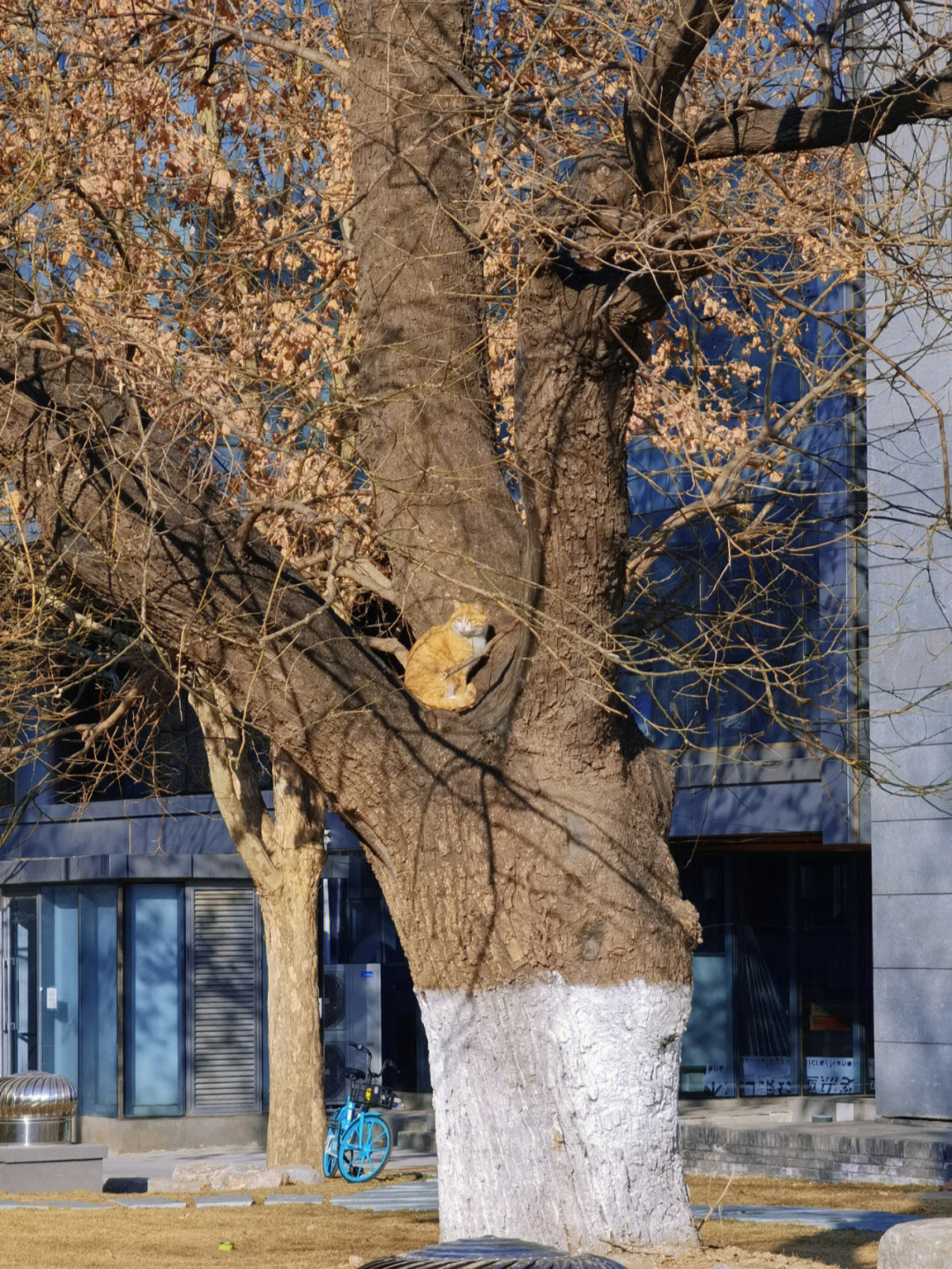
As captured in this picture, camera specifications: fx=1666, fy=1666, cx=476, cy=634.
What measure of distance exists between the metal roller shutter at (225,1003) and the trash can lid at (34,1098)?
5503mm

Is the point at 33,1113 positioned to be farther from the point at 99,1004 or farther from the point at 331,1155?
the point at 99,1004

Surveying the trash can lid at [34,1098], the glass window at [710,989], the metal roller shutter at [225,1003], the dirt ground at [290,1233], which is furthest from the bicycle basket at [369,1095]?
the glass window at [710,989]

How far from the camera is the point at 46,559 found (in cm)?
674

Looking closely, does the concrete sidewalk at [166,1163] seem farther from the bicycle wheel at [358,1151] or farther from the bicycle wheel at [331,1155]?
the bicycle wheel at [358,1151]

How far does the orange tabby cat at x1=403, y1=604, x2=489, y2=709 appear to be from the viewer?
6250 millimetres

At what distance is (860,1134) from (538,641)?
10.3m

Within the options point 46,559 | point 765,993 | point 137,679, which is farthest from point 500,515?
point 765,993

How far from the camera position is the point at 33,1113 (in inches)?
574

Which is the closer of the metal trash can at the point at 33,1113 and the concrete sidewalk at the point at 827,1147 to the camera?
the concrete sidewalk at the point at 827,1147

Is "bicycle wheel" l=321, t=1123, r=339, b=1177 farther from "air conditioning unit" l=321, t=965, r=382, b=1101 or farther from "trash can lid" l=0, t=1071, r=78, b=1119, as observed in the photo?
"air conditioning unit" l=321, t=965, r=382, b=1101

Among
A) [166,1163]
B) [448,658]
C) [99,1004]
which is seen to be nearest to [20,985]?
[99,1004]

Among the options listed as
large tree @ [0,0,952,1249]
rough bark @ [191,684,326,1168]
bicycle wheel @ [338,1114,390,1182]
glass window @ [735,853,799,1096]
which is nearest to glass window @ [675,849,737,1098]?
glass window @ [735,853,799,1096]

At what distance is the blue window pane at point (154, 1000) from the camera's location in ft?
65.6

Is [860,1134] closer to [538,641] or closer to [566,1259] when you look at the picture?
[538,641]
